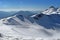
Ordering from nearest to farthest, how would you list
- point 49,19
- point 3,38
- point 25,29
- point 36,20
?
point 3,38 < point 25,29 < point 36,20 < point 49,19

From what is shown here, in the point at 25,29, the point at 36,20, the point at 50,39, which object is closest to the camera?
the point at 50,39

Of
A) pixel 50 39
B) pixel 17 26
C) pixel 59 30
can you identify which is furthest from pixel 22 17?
pixel 50 39

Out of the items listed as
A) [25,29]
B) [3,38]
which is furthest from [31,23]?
[3,38]

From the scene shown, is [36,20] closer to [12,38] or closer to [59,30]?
[59,30]

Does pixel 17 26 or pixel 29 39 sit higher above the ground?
pixel 17 26

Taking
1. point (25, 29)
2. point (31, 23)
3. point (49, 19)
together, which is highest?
point (49, 19)

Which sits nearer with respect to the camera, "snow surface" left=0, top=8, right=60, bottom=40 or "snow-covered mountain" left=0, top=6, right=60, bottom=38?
"snow surface" left=0, top=8, right=60, bottom=40

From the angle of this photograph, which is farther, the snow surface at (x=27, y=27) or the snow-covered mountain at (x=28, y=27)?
the snow-covered mountain at (x=28, y=27)

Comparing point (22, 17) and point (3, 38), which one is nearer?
point (3, 38)

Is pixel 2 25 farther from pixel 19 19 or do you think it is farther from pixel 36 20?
pixel 36 20
